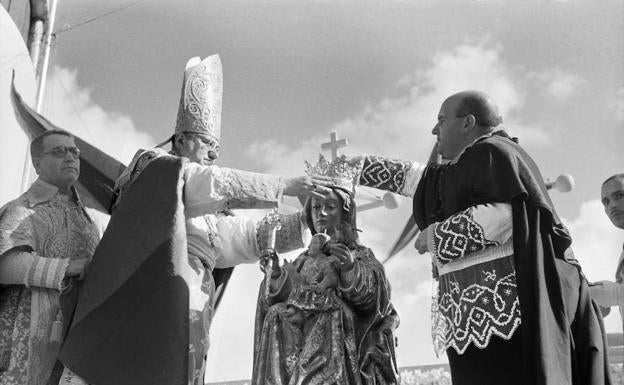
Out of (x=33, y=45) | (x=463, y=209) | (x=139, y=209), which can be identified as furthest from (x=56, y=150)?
(x=33, y=45)

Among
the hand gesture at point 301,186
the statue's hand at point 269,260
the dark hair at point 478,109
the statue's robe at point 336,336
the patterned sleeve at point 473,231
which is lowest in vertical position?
the statue's robe at point 336,336

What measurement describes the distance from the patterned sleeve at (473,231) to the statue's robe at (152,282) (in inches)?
46.6

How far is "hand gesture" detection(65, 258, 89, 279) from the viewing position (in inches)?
154

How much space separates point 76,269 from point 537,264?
2426 mm

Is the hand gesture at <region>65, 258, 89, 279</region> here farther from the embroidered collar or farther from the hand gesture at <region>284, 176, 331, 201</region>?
the hand gesture at <region>284, 176, 331, 201</region>

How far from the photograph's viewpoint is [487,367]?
2908mm

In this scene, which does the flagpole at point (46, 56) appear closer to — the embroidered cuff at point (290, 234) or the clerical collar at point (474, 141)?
the embroidered cuff at point (290, 234)

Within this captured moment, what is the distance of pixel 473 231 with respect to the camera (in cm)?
300

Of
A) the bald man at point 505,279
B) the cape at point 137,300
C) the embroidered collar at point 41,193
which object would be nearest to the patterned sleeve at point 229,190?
the cape at point 137,300

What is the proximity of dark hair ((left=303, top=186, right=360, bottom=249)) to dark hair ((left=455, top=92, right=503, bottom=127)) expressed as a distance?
1281mm

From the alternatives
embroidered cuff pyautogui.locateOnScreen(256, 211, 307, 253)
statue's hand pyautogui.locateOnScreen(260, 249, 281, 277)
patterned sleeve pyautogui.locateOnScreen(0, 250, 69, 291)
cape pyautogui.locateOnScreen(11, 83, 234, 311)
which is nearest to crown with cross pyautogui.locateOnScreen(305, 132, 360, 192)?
embroidered cuff pyautogui.locateOnScreen(256, 211, 307, 253)

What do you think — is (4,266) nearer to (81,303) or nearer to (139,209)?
(81,303)

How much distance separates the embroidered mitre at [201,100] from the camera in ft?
16.0

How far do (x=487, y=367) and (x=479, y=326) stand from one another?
6.6 inches
